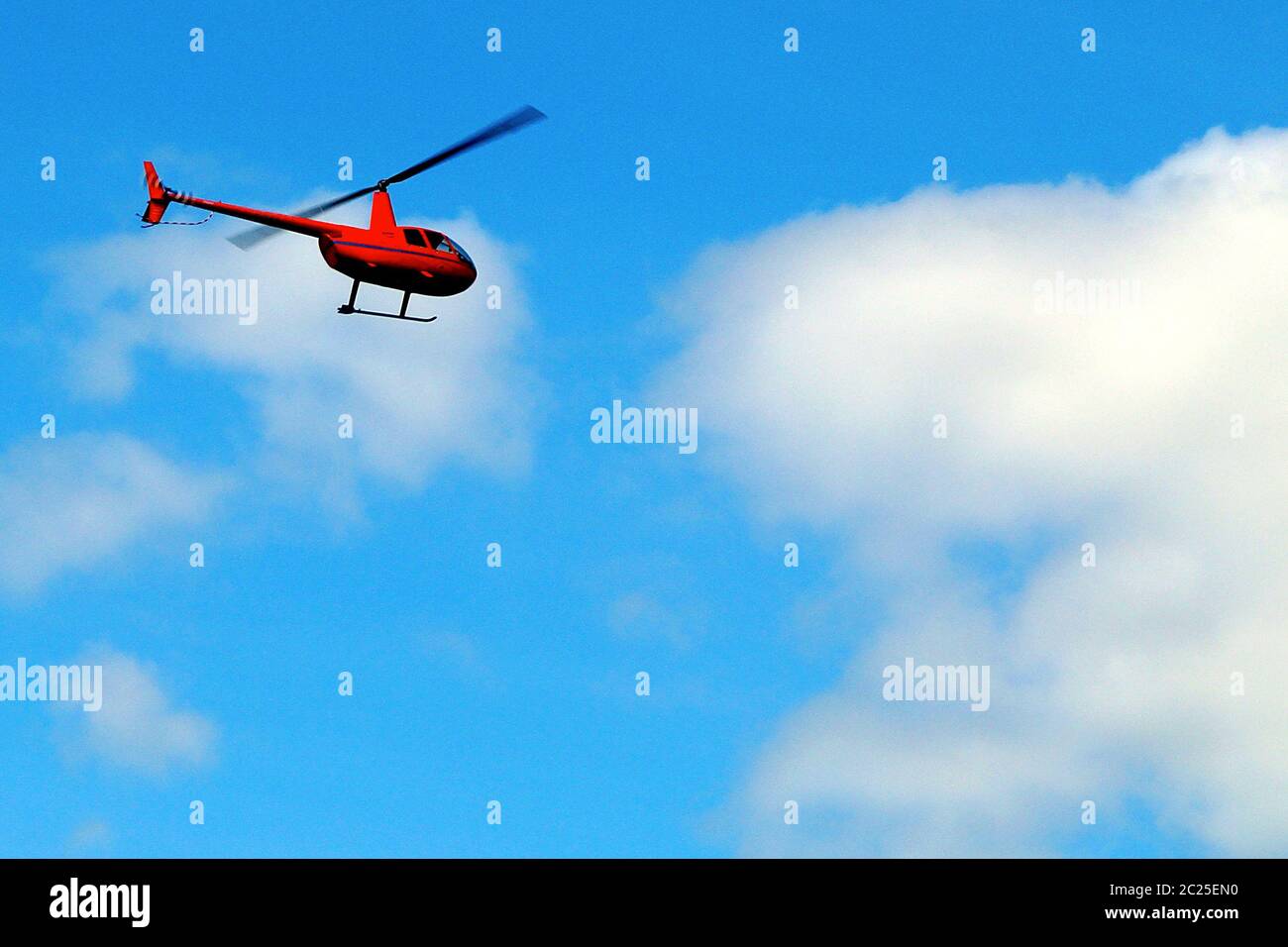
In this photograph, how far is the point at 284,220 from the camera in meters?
72.0
